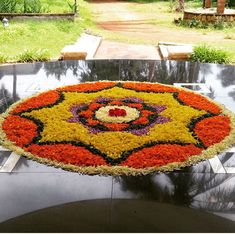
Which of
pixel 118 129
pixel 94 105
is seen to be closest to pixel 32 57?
pixel 94 105

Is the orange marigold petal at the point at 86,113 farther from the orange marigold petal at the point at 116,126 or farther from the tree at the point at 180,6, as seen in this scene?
the tree at the point at 180,6

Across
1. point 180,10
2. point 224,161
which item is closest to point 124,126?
point 224,161

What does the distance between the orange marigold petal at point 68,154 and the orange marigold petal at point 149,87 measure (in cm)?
276

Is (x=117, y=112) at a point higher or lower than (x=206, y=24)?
lower

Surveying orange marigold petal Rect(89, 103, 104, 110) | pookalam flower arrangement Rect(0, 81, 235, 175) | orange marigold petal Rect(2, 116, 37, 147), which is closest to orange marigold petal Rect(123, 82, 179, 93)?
pookalam flower arrangement Rect(0, 81, 235, 175)

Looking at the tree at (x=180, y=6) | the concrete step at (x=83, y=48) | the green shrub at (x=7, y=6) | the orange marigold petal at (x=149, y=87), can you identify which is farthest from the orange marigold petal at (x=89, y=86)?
the tree at (x=180, y=6)

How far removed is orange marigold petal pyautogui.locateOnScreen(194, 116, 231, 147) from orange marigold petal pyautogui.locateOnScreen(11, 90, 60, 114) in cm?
248

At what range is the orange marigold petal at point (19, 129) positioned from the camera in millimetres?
5293

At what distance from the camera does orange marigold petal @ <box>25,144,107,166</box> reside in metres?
4.68

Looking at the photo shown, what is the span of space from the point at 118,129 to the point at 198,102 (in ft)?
5.84

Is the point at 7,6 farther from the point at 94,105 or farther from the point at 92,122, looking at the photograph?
the point at 92,122

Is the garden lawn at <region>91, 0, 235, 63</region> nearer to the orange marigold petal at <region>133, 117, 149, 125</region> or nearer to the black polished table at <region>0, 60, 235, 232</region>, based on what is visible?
the orange marigold petal at <region>133, 117, 149, 125</region>

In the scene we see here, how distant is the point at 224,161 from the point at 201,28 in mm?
13877

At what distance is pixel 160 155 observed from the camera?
480 centimetres
